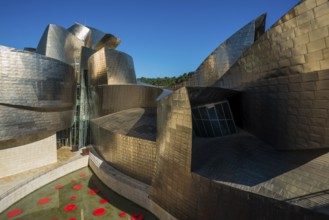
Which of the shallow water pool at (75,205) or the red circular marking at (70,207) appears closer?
the shallow water pool at (75,205)

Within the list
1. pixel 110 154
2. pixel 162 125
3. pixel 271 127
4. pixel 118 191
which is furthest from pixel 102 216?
pixel 271 127

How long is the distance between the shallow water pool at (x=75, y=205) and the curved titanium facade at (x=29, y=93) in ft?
13.4

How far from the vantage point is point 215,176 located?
7074 mm

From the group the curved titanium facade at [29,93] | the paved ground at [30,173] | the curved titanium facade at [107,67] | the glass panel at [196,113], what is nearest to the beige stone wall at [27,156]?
the paved ground at [30,173]

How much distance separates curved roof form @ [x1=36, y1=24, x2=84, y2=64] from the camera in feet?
74.1

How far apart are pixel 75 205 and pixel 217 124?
8.68 m

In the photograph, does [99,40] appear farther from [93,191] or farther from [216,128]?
[216,128]

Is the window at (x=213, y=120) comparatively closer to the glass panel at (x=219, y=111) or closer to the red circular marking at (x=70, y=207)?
the glass panel at (x=219, y=111)

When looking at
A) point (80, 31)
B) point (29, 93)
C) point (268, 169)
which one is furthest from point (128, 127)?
point (80, 31)

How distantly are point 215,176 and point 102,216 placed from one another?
6.37m

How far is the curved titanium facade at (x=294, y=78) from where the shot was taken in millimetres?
5715

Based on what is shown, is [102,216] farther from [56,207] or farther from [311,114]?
[311,114]

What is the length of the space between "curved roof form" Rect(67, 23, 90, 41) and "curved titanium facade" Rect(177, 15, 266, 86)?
19157 millimetres

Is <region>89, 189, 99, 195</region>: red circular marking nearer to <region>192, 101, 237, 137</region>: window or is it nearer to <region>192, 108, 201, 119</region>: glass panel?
<region>192, 101, 237, 137</region>: window
